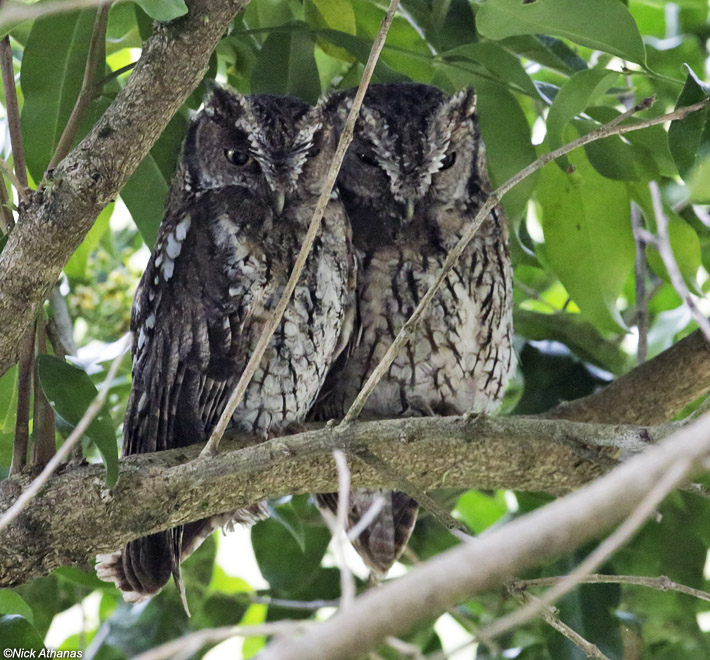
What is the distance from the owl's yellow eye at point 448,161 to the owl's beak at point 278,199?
0.40 meters

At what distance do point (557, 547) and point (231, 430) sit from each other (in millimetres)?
1460

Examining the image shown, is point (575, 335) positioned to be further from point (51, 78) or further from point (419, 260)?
point (51, 78)

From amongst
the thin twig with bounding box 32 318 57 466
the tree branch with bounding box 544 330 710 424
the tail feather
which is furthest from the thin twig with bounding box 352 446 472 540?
the tail feather

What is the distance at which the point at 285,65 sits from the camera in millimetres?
1911

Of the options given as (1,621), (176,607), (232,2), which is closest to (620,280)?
(232,2)

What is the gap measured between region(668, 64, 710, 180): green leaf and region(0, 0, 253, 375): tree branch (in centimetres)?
79

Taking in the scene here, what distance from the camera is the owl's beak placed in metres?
1.95

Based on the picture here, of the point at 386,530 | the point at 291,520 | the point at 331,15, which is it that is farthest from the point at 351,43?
the point at 386,530

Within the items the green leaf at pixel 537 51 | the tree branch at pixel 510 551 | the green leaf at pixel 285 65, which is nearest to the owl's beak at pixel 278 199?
the green leaf at pixel 285 65

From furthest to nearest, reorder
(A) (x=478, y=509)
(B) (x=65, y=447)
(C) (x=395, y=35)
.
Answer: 1. (A) (x=478, y=509)
2. (C) (x=395, y=35)
3. (B) (x=65, y=447)

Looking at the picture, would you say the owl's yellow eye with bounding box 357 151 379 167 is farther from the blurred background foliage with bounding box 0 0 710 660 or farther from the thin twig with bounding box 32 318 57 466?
the thin twig with bounding box 32 318 57 466

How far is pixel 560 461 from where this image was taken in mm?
1853

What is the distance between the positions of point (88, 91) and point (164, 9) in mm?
272

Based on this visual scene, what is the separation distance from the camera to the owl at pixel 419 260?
2.06 meters
